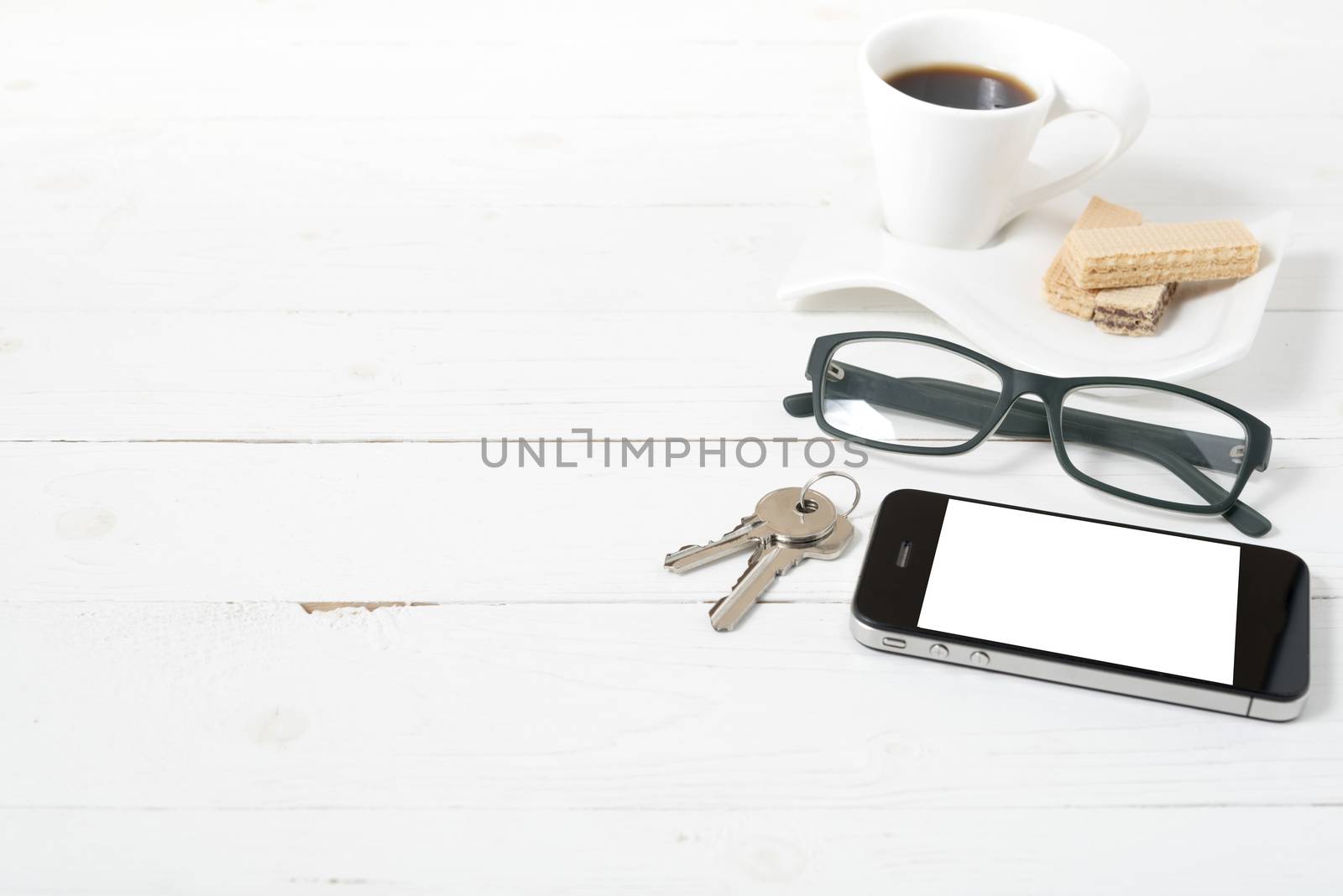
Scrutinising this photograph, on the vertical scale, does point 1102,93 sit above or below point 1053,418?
above

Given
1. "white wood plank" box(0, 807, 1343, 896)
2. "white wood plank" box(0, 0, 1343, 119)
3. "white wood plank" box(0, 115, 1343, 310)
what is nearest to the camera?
"white wood plank" box(0, 807, 1343, 896)

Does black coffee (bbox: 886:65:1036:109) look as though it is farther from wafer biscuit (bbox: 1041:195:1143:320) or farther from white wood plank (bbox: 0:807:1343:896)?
white wood plank (bbox: 0:807:1343:896)

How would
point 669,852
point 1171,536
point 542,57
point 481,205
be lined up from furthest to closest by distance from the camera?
1. point 542,57
2. point 481,205
3. point 1171,536
4. point 669,852

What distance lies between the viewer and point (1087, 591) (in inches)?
23.7

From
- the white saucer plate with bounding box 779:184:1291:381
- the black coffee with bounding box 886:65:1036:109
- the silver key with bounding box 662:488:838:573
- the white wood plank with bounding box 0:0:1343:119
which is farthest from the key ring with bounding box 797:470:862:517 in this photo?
the white wood plank with bounding box 0:0:1343:119

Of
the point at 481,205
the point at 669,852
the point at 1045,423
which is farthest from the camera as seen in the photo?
the point at 481,205

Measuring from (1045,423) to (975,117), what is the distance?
196 millimetres

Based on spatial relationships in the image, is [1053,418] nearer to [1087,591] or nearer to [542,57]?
[1087,591]

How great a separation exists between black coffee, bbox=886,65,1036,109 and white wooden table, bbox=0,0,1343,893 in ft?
0.50

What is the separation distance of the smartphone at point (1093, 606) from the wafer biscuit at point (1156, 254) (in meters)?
0.20

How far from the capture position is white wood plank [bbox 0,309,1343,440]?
774mm

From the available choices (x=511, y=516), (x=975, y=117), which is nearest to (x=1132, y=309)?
(x=975, y=117)

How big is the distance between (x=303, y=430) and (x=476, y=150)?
422mm

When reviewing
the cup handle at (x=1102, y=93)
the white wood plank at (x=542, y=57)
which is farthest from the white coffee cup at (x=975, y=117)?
the white wood plank at (x=542, y=57)
